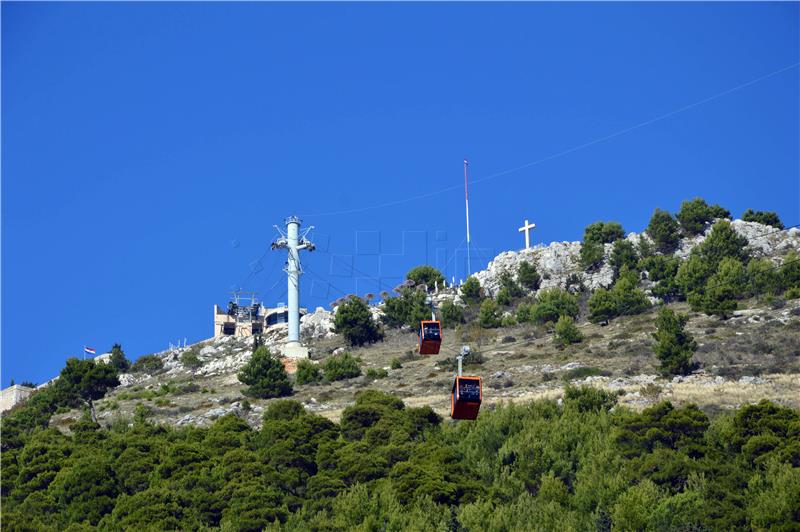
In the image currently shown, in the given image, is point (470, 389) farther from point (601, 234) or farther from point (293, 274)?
point (601, 234)

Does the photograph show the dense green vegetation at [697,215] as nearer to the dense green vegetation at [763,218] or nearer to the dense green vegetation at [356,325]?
the dense green vegetation at [763,218]

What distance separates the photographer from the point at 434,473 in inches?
2474

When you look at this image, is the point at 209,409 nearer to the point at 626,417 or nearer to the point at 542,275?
the point at 626,417

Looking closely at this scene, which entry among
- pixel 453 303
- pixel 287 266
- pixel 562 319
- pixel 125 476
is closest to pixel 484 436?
pixel 125 476

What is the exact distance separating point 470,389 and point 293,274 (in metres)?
57.8

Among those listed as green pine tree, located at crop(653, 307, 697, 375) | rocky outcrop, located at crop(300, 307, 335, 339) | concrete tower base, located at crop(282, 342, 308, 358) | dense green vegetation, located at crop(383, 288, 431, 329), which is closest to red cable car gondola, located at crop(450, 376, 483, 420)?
green pine tree, located at crop(653, 307, 697, 375)

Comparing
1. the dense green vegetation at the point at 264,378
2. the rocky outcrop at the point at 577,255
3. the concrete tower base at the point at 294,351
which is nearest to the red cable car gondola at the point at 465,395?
the dense green vegetation at the point at 264,378

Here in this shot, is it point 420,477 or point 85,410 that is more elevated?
point 85,410

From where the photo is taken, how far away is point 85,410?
3720 inches

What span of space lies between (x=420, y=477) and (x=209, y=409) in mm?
31389

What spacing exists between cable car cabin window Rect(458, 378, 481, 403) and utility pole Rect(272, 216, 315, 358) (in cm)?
5430

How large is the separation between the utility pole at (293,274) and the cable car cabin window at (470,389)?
54296mm

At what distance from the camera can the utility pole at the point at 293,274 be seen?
111 meters

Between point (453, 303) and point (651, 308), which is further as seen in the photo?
point (453, 303)
